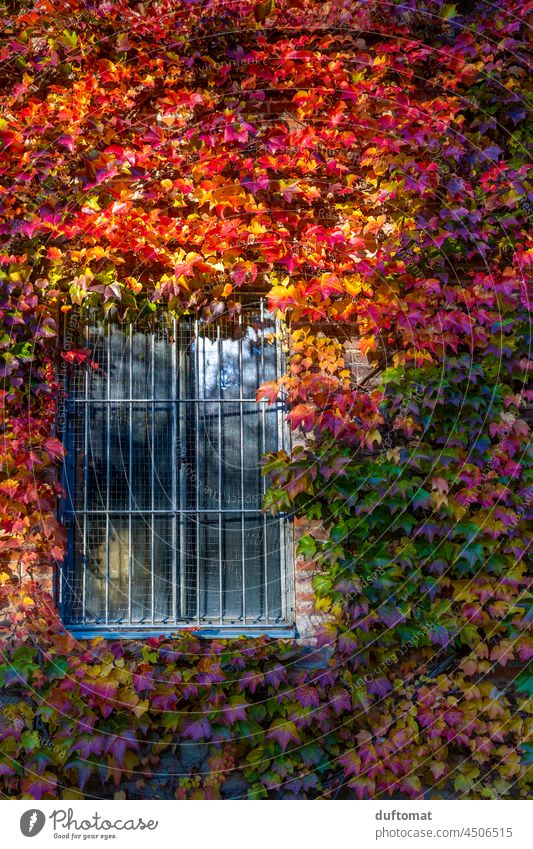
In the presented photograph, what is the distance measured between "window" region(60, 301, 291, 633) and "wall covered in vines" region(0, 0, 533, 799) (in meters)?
0.15

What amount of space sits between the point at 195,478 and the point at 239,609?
0.73m

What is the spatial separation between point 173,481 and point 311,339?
106 centimetres

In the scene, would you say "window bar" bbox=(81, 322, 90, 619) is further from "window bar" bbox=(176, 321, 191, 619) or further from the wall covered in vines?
"window bar" bbox=(176, 321, 191, 619)

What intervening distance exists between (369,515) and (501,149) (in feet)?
7.01

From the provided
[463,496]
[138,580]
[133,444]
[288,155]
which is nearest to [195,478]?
[133,444]

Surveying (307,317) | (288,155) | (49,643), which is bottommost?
(49,643)

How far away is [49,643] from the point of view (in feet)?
11.5

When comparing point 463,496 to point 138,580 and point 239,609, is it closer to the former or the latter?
point 239,609

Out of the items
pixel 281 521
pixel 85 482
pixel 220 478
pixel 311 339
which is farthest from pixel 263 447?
pixel 85 482

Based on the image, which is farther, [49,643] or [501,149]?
[501,149]

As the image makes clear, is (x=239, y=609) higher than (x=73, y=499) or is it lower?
lower

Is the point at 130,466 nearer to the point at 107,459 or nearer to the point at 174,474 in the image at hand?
the point at 107,459

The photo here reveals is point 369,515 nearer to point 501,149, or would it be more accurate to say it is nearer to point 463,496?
point 463,496

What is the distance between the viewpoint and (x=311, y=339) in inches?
147
